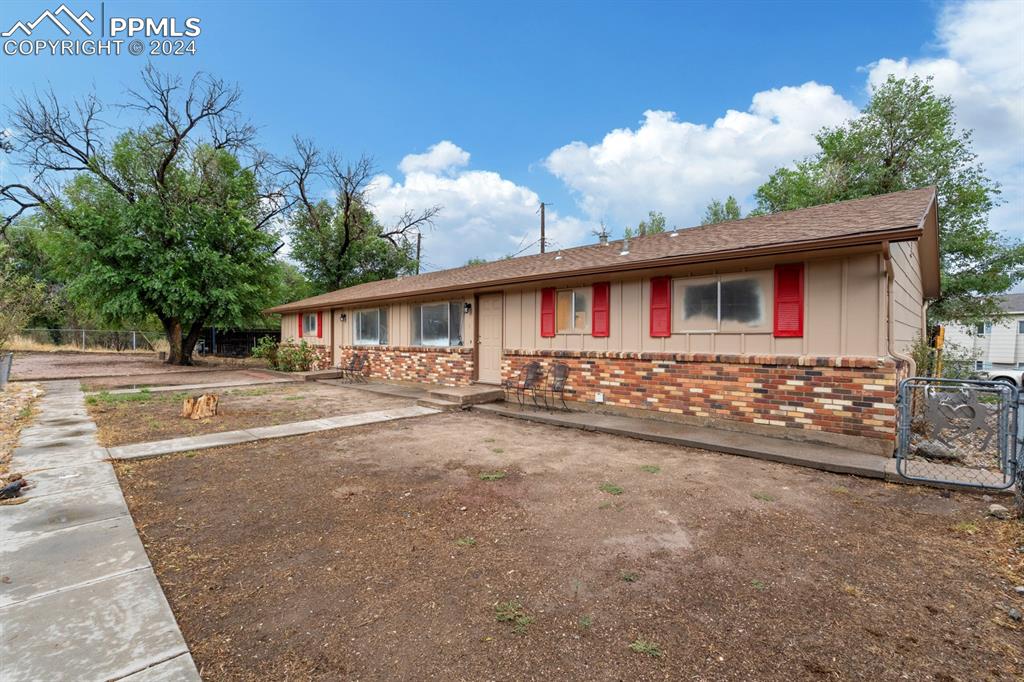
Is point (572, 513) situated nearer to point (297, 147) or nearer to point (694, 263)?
point (694, 263)

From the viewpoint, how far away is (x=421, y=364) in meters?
11.4

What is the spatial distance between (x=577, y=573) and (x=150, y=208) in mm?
20248

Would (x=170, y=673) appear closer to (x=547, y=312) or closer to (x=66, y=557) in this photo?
(x=66, y=557)

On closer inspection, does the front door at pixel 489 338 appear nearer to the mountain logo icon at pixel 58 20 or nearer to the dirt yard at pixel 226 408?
the dirt yard at pixel 226 408

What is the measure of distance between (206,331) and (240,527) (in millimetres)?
24293

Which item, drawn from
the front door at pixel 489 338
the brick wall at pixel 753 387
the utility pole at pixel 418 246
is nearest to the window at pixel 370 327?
the front door at pixel 489 338

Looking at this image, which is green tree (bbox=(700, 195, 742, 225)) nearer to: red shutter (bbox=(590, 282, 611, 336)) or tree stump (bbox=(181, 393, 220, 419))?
red shutter (bbox=(590, 282, 611, 336))

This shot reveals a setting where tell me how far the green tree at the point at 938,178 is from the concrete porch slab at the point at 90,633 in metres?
20.7

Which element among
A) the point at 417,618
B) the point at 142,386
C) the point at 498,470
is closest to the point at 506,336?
the point at 498,470

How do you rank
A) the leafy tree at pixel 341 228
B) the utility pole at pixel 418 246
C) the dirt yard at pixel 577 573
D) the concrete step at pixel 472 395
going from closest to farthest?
the dirt yard at pixel 577 573, the concrete step at pixel 472 395, the leafy tree at pixel 341 228, the utility pole at pixel 418 246

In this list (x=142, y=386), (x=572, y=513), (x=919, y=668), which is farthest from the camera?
(x=142, y=386)

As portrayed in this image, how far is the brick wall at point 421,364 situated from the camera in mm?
10339

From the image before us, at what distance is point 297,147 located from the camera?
2352 centimetres

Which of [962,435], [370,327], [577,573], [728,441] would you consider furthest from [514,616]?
[370,327]
